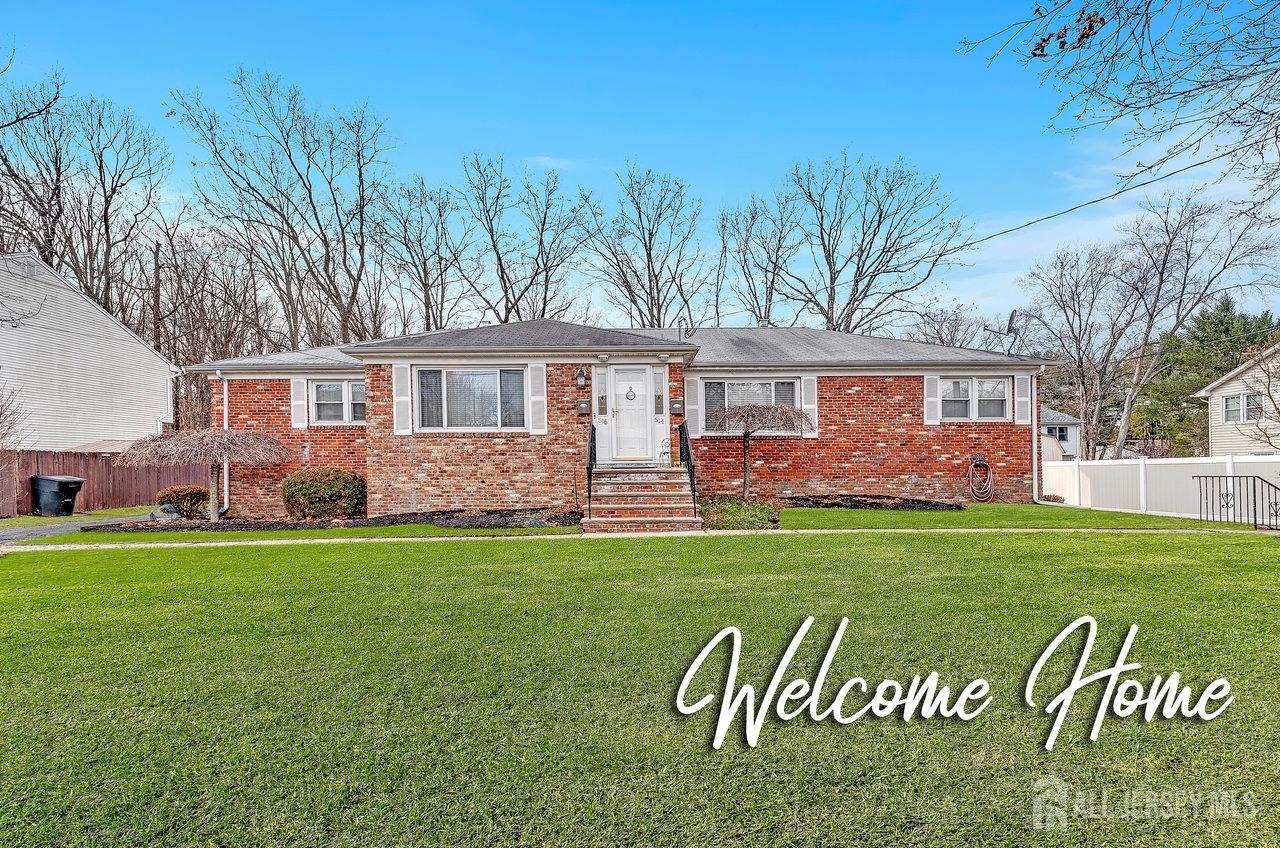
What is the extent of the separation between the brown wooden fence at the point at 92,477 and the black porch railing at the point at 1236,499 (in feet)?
75.7

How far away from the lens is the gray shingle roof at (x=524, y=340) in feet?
47.9

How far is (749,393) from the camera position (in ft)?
55.1

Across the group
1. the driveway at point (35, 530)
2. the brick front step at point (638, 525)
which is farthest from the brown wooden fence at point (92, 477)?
the brick front step at point (638, 525)

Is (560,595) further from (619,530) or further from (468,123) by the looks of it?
(468,123)

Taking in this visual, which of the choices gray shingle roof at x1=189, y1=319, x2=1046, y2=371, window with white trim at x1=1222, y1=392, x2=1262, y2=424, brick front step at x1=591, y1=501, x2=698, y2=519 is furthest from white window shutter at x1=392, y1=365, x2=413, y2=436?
window with white trim at x1=1222, y1=392, x2=1262, y2=424

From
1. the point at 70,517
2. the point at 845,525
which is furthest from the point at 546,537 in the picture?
the point at 70,517

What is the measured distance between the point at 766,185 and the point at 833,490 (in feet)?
66.2

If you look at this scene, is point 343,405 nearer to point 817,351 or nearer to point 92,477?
point 92,477

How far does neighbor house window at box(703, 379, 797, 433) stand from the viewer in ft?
54.9

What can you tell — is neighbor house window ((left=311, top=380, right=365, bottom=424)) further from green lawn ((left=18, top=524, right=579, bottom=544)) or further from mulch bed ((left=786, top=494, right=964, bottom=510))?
mulch bed ((left=786, top=494, right=964, bottom=510))

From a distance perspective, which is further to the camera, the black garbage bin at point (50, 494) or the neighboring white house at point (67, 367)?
the neighboring white house at point (67, 367)

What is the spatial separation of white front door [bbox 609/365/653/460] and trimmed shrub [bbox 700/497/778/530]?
67.2 inches

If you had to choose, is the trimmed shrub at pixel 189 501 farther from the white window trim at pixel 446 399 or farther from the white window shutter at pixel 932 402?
the white window shutter at pixel 932 402

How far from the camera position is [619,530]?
11891mm
